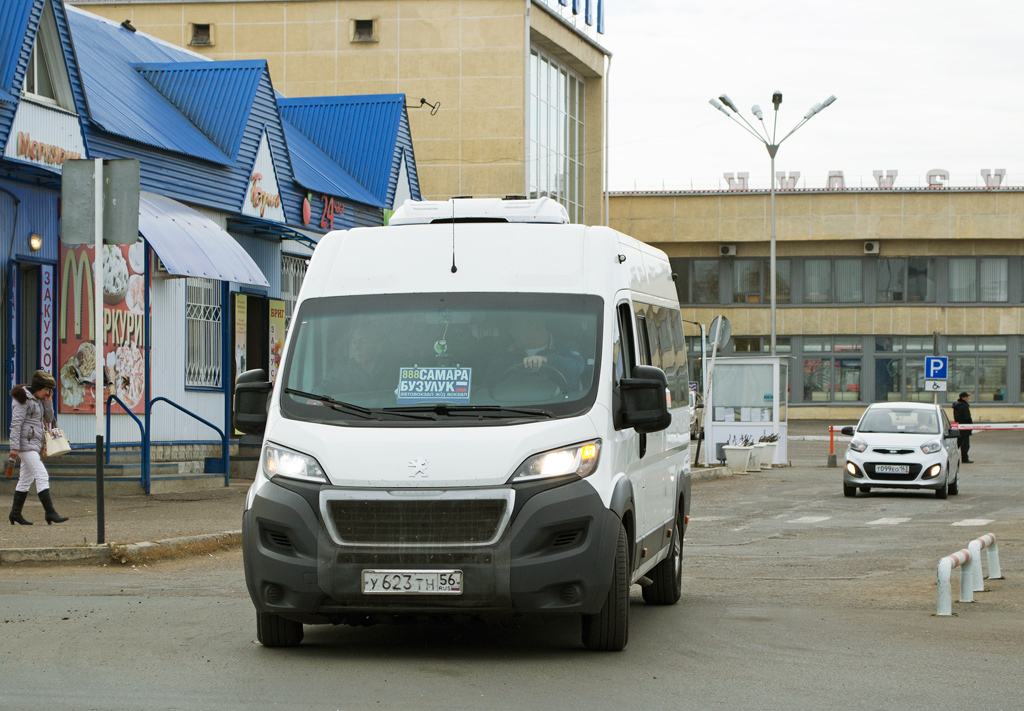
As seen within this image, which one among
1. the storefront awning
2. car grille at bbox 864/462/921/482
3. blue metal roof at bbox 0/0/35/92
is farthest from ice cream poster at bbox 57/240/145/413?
car grille at bbox 864/462/921/482

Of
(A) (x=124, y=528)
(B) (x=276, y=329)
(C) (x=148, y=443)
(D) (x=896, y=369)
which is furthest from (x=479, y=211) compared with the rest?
(D) (x=896, y=369)

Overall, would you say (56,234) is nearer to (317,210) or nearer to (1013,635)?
(317,210)

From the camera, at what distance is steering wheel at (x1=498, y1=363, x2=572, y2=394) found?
8.30 meters

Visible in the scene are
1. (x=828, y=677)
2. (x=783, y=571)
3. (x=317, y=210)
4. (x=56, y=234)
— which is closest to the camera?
(x=828, y=677)

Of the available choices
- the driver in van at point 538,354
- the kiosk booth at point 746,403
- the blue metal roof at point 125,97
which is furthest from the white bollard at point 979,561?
the kiosk booth at point 746,403

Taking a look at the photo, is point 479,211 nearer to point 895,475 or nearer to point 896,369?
point 895,475

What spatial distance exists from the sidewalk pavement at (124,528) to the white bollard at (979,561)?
6.79 m

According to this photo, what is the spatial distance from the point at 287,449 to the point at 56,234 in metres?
13.2

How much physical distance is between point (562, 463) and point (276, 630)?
1.90m

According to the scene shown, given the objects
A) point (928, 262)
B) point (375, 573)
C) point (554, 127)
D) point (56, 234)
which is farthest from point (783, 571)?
point (928, 262)

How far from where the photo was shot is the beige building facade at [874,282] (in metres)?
66.9

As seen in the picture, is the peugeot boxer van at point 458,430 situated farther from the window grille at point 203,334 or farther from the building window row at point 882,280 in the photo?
the building window row at point 882,280

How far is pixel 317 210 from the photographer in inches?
1091

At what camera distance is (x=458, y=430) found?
787 cm
